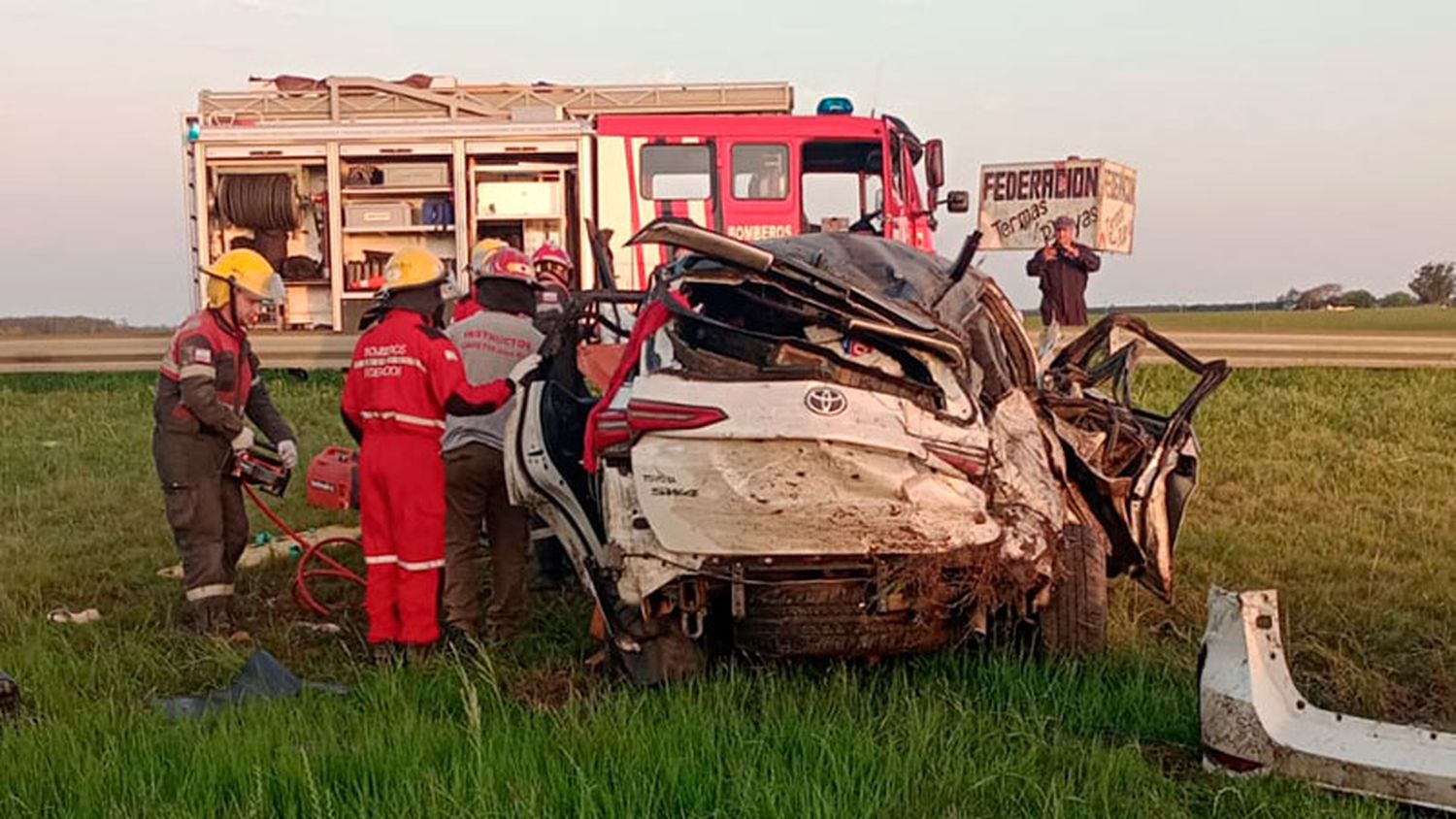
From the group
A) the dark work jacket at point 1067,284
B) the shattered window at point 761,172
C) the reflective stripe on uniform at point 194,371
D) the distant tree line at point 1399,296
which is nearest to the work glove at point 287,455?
the reflective stripe on uniform at point 194,371

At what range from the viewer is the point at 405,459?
533cm

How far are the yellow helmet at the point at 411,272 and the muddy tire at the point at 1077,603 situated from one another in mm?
2720

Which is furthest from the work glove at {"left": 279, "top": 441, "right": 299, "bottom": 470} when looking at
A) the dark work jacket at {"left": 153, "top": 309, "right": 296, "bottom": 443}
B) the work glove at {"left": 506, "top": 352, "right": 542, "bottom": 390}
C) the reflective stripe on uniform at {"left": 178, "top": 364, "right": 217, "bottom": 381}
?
the work glove at {"left": 506, "top": 352, "right": 542, "bottom": 390}

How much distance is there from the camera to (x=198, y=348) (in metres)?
5.82

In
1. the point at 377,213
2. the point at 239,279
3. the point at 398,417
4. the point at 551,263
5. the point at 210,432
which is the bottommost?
the point at 210,432

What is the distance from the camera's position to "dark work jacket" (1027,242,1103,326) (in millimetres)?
12172

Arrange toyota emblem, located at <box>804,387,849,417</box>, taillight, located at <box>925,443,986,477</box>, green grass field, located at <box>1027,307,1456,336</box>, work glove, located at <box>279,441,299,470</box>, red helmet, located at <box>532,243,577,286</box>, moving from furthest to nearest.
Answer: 1. green grass field, located at <box>1027,307,1456,336</box>
2. red helmet, located at <box>532,243,577,286</box>
3. work glove, located at <box>279,441,299,470</box>
4. taillight, located at <box>925,443,986,477</box>
5. toyota emblem, located at <box>804,387,849,417</box>

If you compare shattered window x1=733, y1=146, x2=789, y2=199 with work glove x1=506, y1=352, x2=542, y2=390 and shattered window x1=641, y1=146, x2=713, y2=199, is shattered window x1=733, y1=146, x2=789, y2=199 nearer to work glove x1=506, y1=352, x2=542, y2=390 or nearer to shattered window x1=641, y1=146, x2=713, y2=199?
→ shattered window x1=641, y1=146, x2=713, y2=199

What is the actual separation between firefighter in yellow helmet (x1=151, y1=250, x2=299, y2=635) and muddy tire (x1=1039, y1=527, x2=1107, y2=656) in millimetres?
3412

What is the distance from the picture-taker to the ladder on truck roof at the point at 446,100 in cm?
1376

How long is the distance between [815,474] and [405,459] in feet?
7.13

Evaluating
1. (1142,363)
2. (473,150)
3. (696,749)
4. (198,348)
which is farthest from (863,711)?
(473,150)

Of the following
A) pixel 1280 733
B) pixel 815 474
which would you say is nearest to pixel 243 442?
pixel 815 474

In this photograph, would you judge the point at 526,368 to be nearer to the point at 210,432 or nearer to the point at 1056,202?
the point at 210,432
